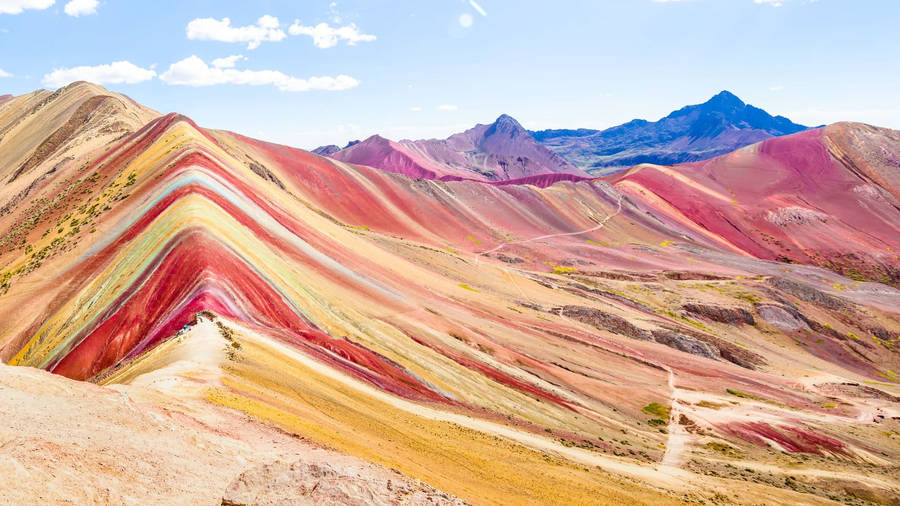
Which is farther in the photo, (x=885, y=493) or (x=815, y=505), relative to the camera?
(x=885, y=493)

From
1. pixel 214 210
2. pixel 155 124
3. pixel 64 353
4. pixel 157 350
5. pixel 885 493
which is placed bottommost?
pixel 885 493

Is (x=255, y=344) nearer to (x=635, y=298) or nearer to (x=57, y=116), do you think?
(x=635, y=298)

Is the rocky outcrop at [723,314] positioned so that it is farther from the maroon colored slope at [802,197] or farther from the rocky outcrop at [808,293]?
the maroon colored slope at [802,197]

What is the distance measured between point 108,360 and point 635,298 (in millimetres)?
67247

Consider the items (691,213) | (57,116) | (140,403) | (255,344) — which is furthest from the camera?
(691,213)

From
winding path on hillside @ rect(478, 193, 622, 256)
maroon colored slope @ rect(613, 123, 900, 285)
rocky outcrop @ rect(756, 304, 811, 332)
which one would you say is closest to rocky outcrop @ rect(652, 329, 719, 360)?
rocky outcrop @ rect(756, 304, 811, 332)

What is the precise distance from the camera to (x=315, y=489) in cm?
1081

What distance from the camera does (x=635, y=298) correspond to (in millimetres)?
75375

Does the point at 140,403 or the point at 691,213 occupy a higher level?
the point at 691,213

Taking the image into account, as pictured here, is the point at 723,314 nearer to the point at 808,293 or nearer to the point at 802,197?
the point at 808,293

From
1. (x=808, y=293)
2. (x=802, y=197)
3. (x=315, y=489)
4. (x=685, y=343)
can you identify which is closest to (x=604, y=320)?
(x=685, y=343)

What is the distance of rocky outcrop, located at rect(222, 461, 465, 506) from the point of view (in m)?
10.5

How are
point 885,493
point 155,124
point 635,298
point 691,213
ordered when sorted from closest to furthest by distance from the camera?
point 885,493 < point 155,124 < point 635,298 < point 691,213

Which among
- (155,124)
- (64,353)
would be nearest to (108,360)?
(64,353)
